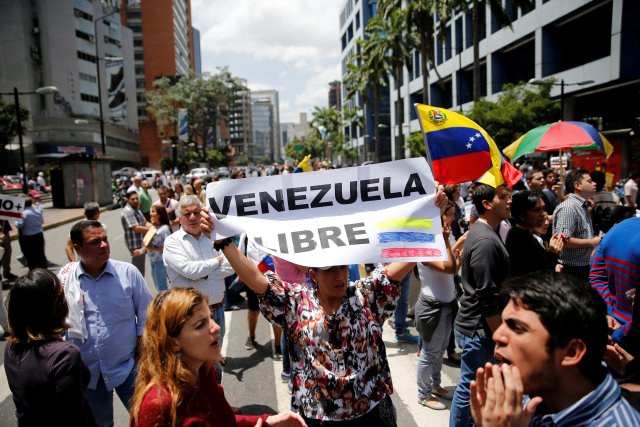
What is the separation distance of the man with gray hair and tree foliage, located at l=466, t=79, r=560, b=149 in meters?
22.5

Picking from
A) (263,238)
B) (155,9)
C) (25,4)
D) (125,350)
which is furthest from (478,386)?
(155,9)

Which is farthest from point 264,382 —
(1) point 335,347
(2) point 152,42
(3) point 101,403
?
(2) point 152,42

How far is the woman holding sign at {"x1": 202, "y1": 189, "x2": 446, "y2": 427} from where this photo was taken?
247 centimetres

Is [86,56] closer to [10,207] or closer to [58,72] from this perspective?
[58,72]

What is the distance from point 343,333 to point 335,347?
9 cm

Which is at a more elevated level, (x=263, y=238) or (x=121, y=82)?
(x=121, y=82)

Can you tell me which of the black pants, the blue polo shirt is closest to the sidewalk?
the black pants

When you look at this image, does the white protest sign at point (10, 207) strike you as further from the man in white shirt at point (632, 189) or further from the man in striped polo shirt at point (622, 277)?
the man in white shirt at point (632, 189)

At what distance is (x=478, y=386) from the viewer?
1584 mm

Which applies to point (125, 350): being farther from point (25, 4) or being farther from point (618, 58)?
point (25, 4)

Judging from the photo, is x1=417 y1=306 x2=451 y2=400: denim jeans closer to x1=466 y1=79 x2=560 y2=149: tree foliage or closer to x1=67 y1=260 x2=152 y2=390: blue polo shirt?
x1=67 y1=260 x2=152 y2=390: blue polo shirt

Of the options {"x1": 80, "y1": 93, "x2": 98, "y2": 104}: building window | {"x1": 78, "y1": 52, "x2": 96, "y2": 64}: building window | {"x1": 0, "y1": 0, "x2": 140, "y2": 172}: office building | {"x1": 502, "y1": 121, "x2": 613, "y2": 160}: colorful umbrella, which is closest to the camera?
{"x1": 502, "y1": 121, "x2": 613, "y2": 160}: colorful umbrella

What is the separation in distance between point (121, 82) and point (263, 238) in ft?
264

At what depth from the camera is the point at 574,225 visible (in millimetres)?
5309
